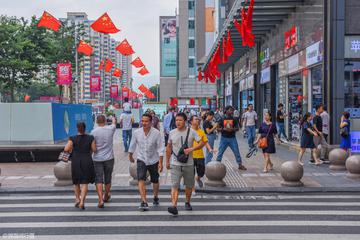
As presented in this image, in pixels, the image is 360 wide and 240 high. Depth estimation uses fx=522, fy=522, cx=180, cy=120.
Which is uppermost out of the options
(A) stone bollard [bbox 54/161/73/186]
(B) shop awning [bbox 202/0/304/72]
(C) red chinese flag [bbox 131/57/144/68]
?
(B) shop awning [bbox 202/0/304/72]

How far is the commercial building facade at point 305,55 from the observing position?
1712 centimetres

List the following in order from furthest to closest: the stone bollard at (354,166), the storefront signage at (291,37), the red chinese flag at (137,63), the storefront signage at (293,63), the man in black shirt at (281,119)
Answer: the red chinese flag at (137,63)
the man in black shirt at (281,119)
the storefront signage at (291,37)
the storefront signage at (293,63)
the stone bollard at (354,166)

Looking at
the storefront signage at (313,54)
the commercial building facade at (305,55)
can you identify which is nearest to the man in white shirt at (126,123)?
A: the commercial building facade at (305,55)

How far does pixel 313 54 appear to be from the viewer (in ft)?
62.2

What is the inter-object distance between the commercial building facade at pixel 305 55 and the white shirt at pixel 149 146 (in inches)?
382

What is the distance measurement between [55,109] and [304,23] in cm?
1000

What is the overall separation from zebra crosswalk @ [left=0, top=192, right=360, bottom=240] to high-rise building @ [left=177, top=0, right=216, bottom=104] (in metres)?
69.0

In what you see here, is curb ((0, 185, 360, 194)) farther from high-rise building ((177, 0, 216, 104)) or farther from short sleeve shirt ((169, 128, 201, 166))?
high-rise building ((177, 0, 216, 104))

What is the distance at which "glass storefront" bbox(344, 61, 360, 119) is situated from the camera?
17391 mm

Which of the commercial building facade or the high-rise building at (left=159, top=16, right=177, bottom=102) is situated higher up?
the high-rise building at (left=159, top=16, right=177, bottom=102)

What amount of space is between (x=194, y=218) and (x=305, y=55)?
525 inches

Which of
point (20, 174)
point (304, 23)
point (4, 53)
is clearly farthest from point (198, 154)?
point (4, 53)

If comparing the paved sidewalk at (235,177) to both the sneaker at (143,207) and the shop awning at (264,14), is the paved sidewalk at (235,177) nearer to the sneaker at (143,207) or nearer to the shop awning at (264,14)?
the sneaker at (143,207)

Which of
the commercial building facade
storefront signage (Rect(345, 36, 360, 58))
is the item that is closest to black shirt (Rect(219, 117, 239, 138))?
the commercial building facade
